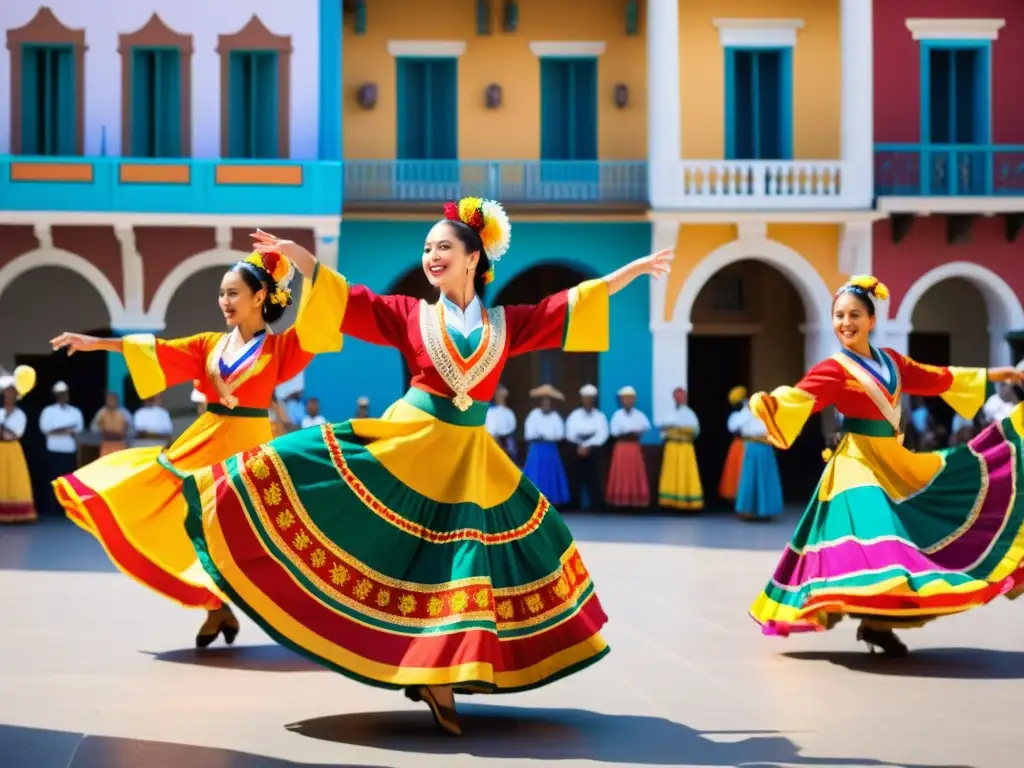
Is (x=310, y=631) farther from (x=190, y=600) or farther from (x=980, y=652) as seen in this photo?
(x=980, y=652)

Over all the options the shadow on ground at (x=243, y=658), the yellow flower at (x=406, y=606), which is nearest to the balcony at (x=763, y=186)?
the shadow on ground at (x=243, y=658)

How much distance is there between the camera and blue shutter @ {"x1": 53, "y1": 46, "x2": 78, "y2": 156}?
23.6 meters

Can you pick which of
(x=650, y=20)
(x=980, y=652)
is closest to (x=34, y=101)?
(x=650, y=20)

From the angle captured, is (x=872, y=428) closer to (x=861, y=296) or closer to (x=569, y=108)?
(x=861, y=296)

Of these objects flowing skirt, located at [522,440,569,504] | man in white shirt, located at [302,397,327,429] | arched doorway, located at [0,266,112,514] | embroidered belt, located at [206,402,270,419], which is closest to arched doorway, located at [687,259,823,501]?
flowing skirt, located at [522,440,569,504]

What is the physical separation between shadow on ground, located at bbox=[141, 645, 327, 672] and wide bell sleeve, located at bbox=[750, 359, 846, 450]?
8.45 feet

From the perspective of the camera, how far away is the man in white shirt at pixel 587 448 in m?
23.0

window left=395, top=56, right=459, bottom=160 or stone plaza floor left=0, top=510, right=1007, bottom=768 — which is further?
window left=395, top=56, right=459, bottom=160

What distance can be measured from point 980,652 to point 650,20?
16.0 m

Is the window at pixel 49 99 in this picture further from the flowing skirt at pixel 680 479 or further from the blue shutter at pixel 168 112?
the flowing skirt at pixel 680 479

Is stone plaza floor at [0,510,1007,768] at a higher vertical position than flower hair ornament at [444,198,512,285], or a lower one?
lower

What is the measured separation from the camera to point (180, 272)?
78.2 feet

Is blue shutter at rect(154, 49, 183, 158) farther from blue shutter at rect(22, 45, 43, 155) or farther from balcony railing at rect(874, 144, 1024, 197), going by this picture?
balcony railing at rect(874, 144, 1024, 197)

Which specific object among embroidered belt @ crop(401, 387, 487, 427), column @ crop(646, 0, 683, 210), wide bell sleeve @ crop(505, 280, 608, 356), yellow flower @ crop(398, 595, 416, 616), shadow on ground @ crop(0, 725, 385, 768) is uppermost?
column @ crop(646, 0, 683, 210)
